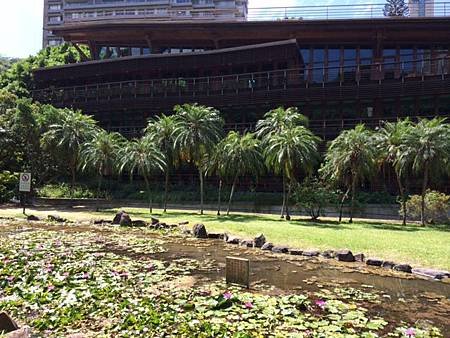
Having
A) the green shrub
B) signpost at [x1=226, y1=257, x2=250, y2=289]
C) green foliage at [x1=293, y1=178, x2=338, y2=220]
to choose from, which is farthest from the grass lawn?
signpost at [x1=226, y1=257, x2=250, y2=289]

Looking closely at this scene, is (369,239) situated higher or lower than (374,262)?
higher

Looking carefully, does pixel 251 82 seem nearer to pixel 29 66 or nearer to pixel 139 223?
pixel 139 223

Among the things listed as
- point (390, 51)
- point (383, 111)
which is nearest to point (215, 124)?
point (383, 111)

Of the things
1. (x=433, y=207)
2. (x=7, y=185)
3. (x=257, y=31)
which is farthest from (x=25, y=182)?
(x=257, y=31)

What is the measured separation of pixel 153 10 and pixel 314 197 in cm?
6264

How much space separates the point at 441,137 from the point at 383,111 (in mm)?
12905

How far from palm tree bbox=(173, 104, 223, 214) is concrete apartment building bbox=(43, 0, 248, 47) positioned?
49006mm

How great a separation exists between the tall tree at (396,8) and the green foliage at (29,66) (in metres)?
36.0

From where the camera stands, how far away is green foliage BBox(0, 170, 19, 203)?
98.8 ft

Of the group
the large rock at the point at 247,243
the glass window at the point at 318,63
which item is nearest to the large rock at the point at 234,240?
the large rock at the point at 247,243

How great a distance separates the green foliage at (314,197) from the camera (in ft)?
72.3

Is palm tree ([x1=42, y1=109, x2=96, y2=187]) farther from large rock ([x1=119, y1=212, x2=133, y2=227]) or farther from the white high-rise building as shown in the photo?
the white high-rise building

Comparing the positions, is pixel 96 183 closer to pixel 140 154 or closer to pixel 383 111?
pixel 140 154

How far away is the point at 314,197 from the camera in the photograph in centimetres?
2212
